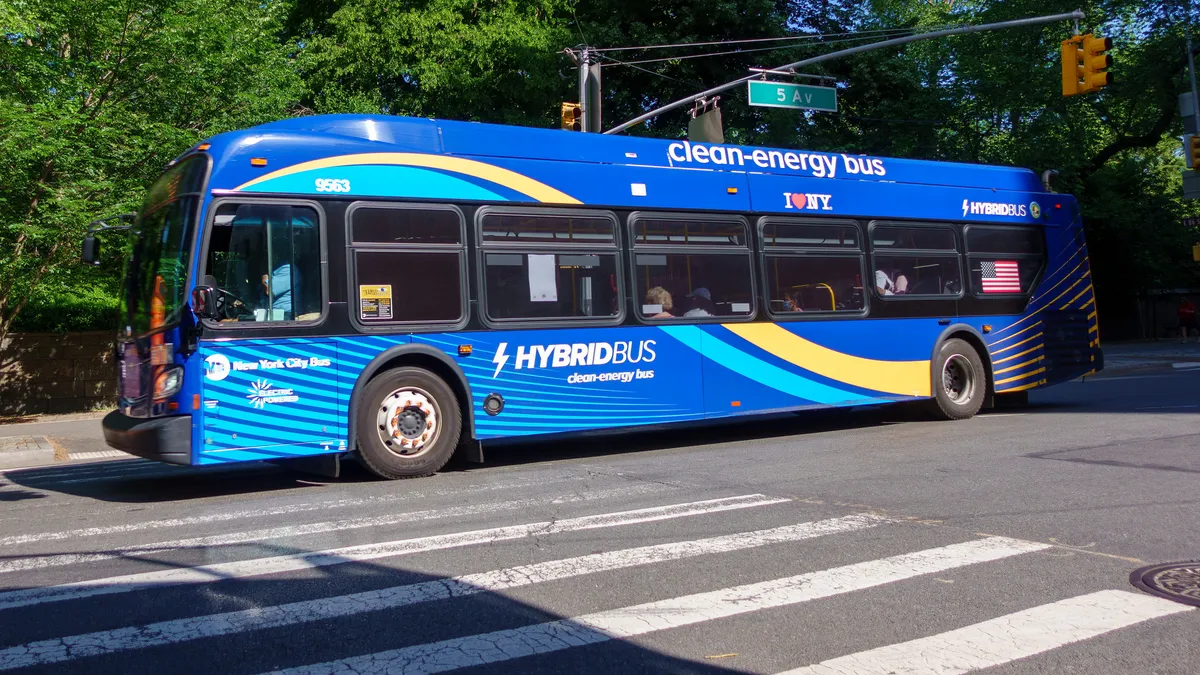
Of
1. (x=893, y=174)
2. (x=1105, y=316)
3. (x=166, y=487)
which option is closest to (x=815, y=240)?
(x=893, y=174)

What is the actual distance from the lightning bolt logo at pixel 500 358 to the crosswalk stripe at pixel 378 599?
413 cm

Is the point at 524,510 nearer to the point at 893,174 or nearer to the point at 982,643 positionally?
the point at 982,643

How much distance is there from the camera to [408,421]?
32.5ft

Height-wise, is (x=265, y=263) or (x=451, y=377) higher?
(x=265, y=263)

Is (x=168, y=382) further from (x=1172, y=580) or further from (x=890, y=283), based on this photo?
(x=890, y=283)

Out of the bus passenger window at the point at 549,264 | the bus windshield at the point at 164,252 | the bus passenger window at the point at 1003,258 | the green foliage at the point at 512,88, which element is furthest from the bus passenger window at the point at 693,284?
the green foliage at the point at 512,88

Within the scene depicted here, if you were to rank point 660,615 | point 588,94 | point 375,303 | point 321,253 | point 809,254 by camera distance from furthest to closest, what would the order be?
point 588,94 → point 809,254 → point 375,303 → point 321,253 → point 660,615

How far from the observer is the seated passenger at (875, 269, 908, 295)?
44.3 feet

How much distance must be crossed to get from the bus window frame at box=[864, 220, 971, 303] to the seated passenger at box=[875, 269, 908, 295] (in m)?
0.05

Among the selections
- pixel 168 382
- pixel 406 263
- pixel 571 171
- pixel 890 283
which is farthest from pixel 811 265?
pixel 168 382

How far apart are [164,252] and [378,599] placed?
208 inches

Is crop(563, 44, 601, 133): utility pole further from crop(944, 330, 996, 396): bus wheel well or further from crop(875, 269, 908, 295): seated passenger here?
crop(944, 330, 996, 396): bus wheel well

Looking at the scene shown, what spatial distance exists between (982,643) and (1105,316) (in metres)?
40.8

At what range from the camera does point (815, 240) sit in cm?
1299
